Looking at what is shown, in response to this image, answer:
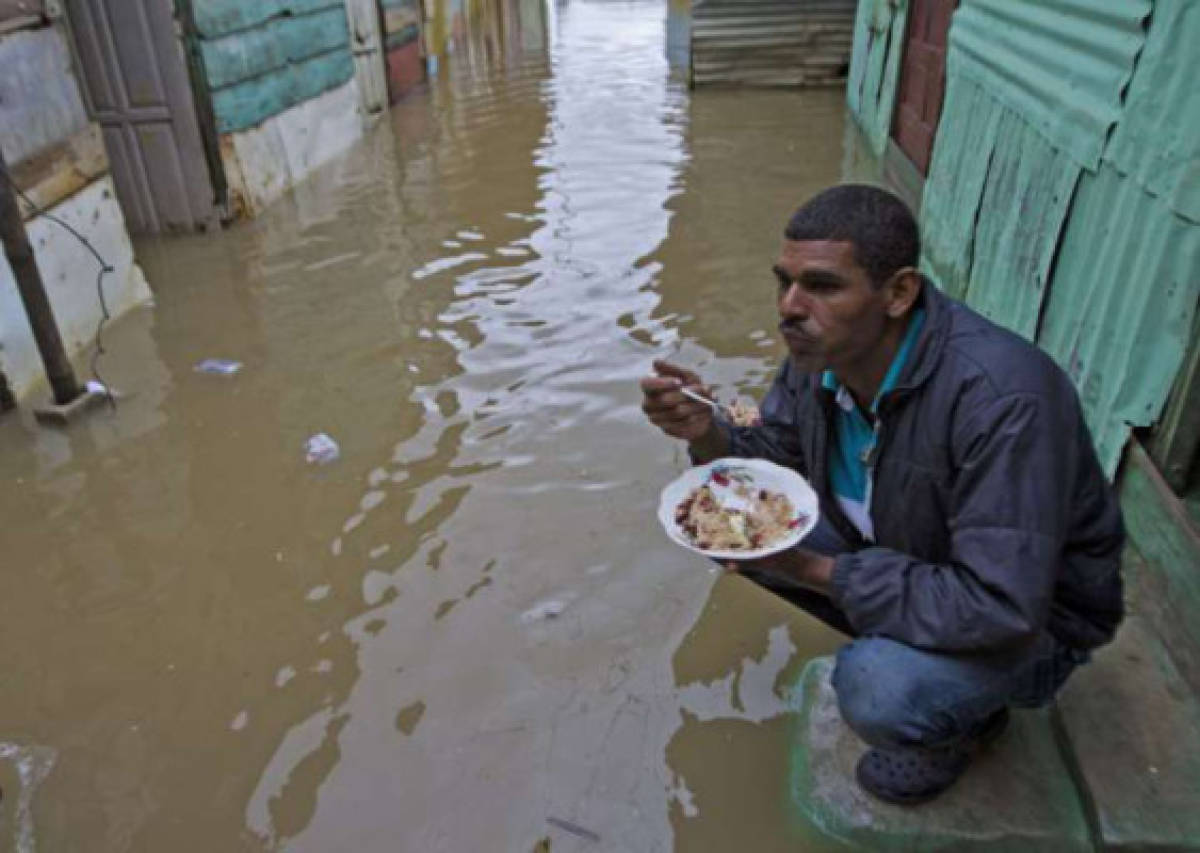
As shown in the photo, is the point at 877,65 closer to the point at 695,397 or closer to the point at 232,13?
the point at 232,13

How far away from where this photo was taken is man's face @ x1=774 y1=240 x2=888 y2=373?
6.44ft

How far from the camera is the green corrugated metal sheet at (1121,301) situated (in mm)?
2596

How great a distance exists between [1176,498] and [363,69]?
1118 cm

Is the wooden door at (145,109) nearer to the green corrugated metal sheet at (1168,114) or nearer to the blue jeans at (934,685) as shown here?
the green corrugated metal sheet at (1168,114)

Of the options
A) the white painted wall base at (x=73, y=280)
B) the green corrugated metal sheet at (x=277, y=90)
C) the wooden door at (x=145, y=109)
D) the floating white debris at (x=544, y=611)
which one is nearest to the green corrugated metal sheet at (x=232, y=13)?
the wooden door at (x=145, y=109)

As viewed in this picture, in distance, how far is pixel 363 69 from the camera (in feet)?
37.6

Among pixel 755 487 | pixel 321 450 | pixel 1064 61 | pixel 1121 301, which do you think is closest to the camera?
pixel 755 487

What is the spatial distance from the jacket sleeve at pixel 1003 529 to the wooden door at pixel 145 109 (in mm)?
6959

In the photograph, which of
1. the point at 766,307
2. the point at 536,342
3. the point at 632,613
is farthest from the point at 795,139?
the point at 632,613

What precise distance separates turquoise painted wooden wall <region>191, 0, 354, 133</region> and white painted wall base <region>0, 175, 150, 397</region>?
6.30 feet

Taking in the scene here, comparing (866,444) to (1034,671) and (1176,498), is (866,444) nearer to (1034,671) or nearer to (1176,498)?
(1034,671)

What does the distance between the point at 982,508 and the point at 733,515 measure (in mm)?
635

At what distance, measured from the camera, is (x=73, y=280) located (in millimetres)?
5332

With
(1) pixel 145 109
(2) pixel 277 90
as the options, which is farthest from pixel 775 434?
(2) pixel 277 90
